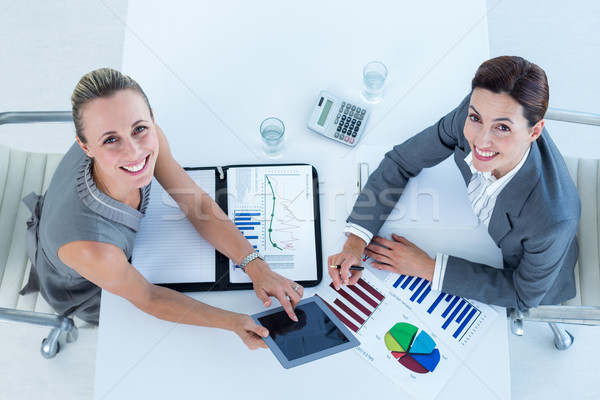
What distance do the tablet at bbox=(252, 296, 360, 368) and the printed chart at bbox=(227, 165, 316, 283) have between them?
0.36 ft

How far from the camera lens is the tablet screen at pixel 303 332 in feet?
4.09

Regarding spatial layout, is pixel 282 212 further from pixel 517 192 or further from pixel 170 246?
pixel 517 192

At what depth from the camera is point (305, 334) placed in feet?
4.18

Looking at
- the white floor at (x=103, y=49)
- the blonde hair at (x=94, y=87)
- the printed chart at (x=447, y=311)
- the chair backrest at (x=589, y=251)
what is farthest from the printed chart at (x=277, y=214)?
the white floor at (x=103, y=49)

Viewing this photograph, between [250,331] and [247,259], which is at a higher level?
[247,259]

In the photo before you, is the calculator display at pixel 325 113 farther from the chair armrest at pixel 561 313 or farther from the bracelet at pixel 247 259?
the chair armrest at pixel 561 313

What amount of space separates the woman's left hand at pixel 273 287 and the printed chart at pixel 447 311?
27 centimetres

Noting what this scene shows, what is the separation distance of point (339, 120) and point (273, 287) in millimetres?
543

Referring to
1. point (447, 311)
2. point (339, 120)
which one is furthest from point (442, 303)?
point (339, 120)

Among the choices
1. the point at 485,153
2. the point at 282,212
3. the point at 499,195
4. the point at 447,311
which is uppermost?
the point at 485,153

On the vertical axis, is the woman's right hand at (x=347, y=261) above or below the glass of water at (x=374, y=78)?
below

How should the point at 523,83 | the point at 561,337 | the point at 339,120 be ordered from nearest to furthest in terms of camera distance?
the point at 523,83 < the point at 339,120 < the point at 561,337

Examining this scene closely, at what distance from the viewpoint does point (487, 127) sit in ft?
3.75

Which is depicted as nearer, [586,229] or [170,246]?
[170,246]
